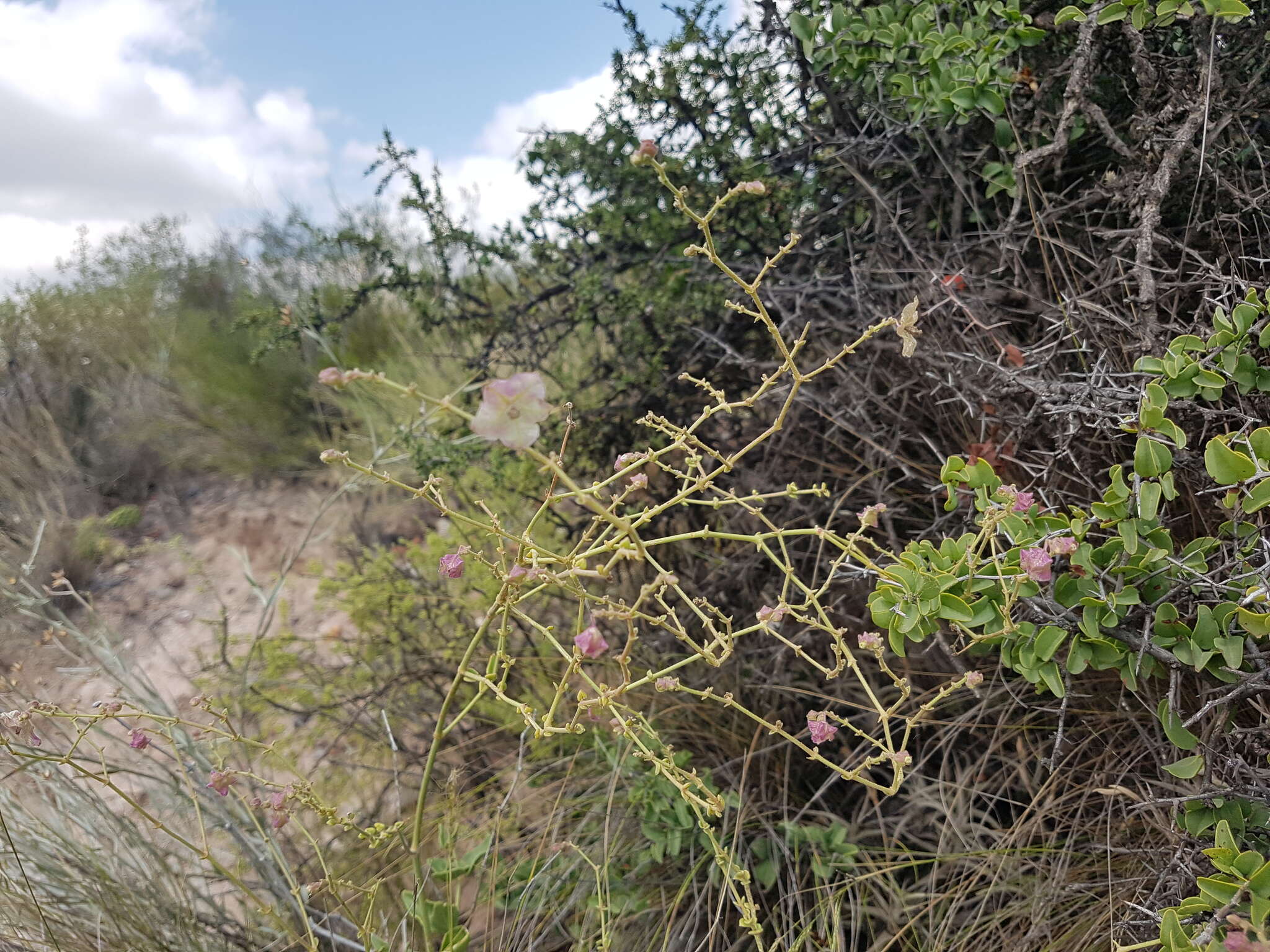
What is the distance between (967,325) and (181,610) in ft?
12.4

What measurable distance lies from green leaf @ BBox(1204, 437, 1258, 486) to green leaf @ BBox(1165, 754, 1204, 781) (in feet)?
1.25

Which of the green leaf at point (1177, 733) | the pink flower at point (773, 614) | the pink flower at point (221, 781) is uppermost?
the pink flower at point (221, 781)

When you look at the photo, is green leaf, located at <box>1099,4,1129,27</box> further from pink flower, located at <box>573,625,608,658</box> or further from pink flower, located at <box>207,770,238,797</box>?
pink flower, located at <box>207,770,238,797</box>

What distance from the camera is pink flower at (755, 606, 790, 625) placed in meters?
0.87

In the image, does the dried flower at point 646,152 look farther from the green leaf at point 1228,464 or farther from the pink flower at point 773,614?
the green leaf at point 1228,464

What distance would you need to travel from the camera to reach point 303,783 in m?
1.00

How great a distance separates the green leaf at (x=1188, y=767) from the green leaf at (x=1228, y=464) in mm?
380

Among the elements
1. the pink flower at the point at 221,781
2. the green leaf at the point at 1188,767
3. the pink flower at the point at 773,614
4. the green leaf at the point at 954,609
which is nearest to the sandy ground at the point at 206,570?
the pink flower at the point at 221,781

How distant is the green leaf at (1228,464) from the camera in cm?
83

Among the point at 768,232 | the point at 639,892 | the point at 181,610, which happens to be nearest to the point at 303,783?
the point at 639,892

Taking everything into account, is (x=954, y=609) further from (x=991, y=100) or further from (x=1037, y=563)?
(x=991, y=100)

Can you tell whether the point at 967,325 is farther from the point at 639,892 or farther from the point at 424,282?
the point at 424,282

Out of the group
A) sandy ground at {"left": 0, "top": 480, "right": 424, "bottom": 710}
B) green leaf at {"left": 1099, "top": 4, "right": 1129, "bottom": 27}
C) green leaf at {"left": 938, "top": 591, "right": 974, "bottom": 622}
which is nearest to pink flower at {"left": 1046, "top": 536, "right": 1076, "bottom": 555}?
green leaf at {"left": 938, "top": 591, "right": 974, "bottom": 622}

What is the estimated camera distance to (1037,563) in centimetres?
85
